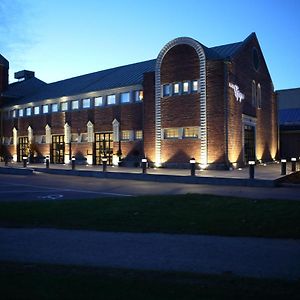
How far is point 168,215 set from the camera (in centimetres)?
1034

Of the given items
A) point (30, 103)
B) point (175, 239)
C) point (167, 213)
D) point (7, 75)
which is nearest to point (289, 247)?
point (175, 239)

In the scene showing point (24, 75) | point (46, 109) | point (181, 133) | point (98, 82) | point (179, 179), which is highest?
point (24, 75)

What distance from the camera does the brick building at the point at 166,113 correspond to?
27.9 meters

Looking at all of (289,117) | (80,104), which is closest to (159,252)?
(80,104)

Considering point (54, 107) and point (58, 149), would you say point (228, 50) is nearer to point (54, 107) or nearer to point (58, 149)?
point (54, 107)

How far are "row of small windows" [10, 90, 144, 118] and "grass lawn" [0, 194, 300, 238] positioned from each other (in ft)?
71.7

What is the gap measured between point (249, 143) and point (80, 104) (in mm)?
17531

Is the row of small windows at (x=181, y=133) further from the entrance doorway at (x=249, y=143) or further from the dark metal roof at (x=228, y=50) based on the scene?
the dark metal roof at (x=228, y=50)

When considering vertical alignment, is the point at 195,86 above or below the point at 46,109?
above

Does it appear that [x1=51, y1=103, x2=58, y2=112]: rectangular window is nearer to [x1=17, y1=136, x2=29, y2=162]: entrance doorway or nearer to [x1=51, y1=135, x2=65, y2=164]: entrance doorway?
[x1=51, y1=135, x2=65, y2=164]: entrance doorway

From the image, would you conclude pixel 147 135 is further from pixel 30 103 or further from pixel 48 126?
pixel 30 103

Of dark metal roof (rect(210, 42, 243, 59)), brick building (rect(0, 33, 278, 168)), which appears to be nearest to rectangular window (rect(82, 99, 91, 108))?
brick building (rect(0, 33, 278, 168))

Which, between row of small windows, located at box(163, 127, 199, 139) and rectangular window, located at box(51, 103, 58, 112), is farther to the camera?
rectangular window, located at box(51, 103, 58, 112)

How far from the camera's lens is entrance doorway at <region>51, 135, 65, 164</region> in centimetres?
4112
